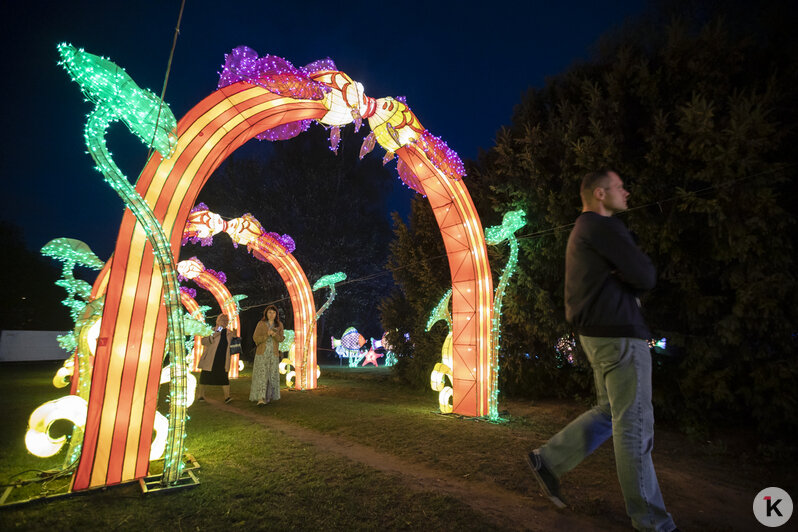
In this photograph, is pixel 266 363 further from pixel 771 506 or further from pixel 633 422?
pixel 771 506

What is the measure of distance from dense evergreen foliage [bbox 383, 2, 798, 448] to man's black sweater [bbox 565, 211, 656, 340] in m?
3.84

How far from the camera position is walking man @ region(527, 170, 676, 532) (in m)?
2.10

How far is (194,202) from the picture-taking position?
3.88 metres

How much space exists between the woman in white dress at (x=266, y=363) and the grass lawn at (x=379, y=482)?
1.44 m

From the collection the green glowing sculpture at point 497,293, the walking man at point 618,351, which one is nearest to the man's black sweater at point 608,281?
the walking man at point 618,351

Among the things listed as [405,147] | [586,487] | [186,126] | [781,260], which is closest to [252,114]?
[186,126]

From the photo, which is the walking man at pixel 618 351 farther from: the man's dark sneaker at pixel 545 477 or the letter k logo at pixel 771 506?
the letter k logo at pixel 771 506

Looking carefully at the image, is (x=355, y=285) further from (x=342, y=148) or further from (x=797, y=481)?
(x=797, y=481)

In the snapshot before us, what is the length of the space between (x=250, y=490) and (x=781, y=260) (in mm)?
6565

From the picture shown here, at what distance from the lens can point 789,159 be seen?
220 inches

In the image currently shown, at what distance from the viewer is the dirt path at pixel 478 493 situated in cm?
267

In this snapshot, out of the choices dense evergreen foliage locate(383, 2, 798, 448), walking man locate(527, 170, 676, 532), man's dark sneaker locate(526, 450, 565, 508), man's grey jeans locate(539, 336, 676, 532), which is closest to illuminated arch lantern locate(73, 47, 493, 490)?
dense evergreen foliage locate(383, 2, 798, 448)

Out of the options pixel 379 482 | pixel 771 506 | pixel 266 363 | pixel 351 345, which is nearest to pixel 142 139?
pixel 379 482

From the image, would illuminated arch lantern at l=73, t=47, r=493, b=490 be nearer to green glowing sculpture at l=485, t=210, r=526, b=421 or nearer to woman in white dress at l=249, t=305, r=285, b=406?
green glowing sculpture at l=485, t=210, r=526, b=421
